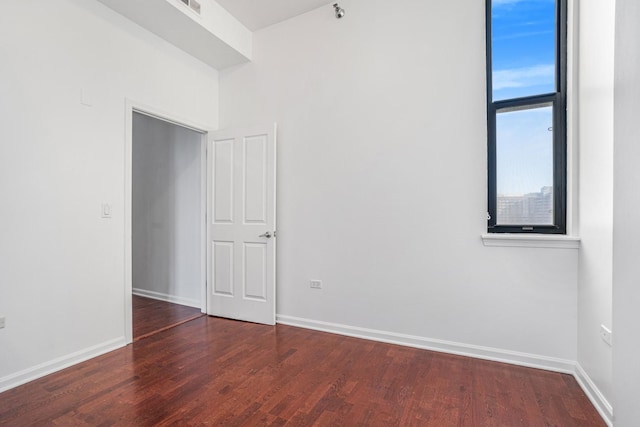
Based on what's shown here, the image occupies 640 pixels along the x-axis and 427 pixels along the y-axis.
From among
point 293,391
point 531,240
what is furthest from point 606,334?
point 293,391

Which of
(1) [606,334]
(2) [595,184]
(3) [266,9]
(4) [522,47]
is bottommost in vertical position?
(1) [606,334]

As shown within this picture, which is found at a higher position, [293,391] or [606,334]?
[606,334]

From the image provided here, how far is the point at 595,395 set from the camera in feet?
6.33

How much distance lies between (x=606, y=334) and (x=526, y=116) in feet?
5.42

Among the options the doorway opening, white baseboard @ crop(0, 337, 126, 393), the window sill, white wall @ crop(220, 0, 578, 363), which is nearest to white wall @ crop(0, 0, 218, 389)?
white baseboard @ crop(0, 337, 126, 393)

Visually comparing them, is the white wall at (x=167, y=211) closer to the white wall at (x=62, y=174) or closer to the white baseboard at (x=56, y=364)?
the white wall at (x=62, y=174)

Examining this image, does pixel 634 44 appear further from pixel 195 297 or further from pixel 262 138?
pixel 195 297

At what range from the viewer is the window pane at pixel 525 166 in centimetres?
243

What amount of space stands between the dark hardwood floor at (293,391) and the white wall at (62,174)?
38 cm

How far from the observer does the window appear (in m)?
2.39

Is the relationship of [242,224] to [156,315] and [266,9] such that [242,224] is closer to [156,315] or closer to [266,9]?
[156,315]

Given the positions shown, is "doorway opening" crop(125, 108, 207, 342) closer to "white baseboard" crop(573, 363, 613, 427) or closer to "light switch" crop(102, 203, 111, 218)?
"light switch" crop(102, 203, 111, 218)

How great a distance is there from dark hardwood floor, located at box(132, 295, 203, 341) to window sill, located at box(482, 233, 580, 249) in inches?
128

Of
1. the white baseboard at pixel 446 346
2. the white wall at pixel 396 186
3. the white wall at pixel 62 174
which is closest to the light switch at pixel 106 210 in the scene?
the white wall at pixel 62 174
